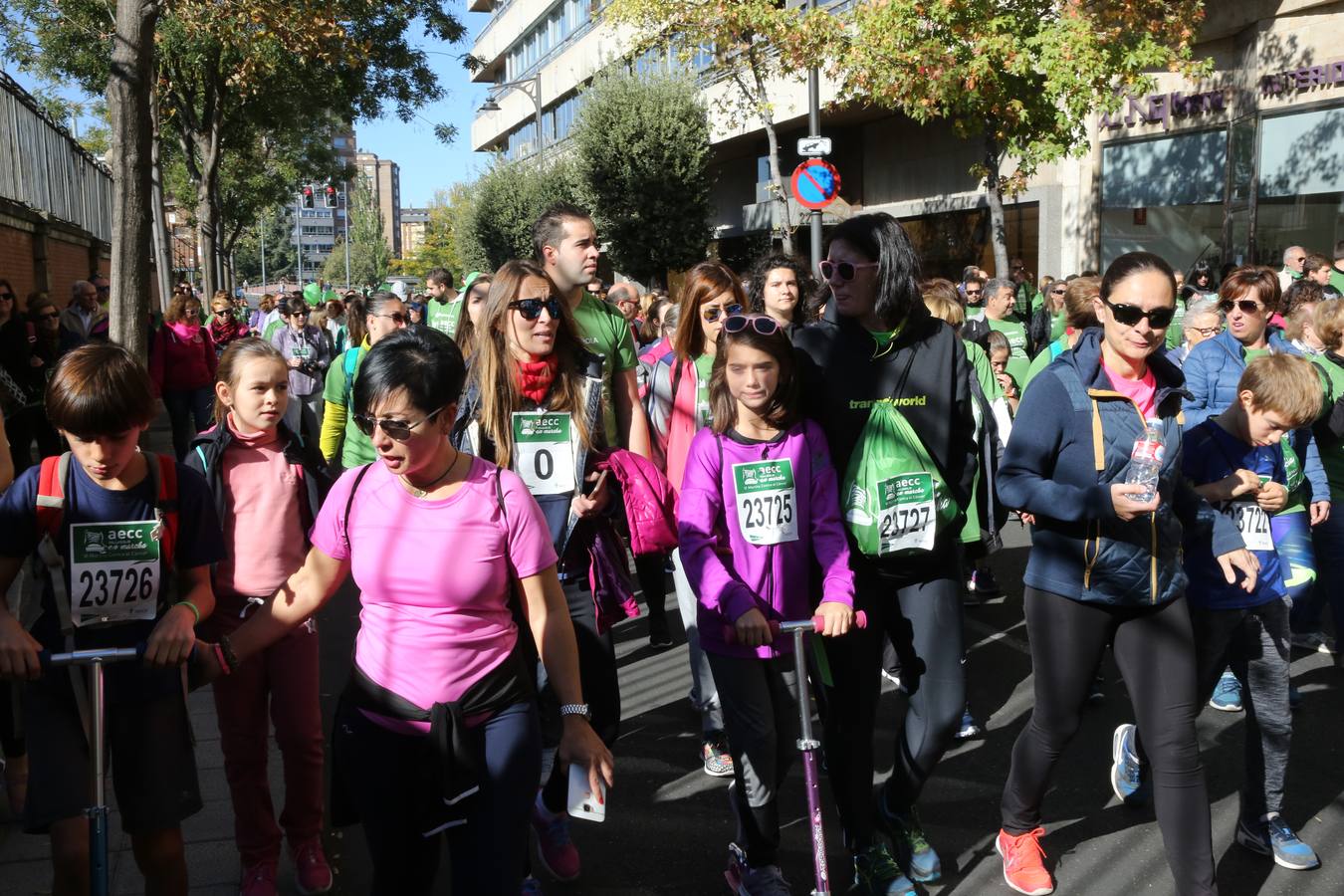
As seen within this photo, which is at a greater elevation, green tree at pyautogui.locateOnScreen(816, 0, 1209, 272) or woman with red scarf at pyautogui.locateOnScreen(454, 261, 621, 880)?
green tree at pyautogui.locateOnScreen(816, 0, 1209, 272)

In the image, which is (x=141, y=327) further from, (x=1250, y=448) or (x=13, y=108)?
(x=13, y=108)

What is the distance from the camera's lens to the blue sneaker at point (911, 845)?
392 centimetres

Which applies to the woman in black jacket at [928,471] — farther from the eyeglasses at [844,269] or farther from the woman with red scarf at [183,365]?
the woman with red scarf at [183,365]

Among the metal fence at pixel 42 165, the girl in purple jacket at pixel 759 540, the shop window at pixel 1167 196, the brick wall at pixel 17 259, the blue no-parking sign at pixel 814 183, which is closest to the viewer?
the girl in purple jacket at pixel 759 540

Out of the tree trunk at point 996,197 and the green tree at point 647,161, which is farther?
the green tree at point 647,161

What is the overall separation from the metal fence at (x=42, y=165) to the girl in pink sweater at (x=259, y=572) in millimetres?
16191

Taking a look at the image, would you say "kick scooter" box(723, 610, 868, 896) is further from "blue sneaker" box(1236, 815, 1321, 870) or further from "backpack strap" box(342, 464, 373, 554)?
"blue sneaker" box(1236, 815, 1321, 870)

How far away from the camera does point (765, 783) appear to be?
3598 mm

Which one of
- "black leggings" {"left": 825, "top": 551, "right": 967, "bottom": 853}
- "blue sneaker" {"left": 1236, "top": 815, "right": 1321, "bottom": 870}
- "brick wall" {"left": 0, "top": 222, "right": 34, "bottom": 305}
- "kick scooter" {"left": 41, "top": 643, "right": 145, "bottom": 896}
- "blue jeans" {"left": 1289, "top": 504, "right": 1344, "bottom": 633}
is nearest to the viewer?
"kick scooter" {"left": 41, "top": 643, "right": 145, "bottom": 896}

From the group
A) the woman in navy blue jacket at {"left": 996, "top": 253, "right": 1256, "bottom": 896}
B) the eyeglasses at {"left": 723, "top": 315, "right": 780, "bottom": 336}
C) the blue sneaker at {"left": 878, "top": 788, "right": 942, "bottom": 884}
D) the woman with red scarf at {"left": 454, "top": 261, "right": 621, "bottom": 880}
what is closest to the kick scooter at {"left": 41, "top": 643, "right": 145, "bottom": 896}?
the woman with red scarf at {"left": 454, "top": 261, "right": 621, "bottom": 880}

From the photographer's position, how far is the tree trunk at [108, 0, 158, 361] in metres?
7.99

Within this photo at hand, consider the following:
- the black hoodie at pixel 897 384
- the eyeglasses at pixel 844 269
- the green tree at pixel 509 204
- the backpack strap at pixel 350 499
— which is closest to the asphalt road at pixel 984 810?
the black hoodie at pixel 897 384

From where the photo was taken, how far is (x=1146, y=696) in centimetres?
351

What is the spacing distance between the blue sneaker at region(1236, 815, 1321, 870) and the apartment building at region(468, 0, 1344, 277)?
1528 cm
